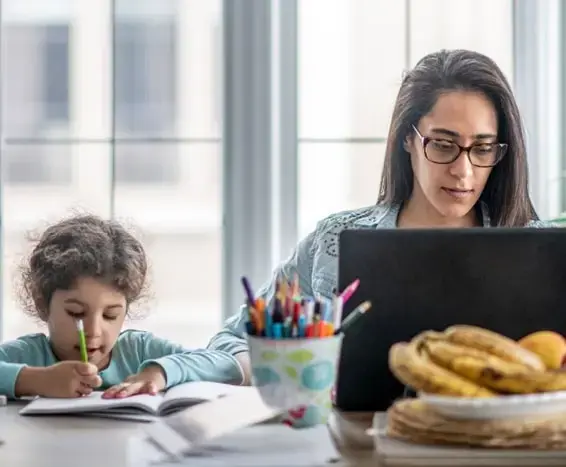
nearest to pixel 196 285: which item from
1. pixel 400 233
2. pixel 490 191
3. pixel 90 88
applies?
pixel 90 88

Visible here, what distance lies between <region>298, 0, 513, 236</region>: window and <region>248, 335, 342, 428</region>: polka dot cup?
4.90 ft

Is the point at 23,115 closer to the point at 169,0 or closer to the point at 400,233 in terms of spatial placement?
the point at 169,0

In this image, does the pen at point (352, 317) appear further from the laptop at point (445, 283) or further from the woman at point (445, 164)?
the woman at point (445, 164)

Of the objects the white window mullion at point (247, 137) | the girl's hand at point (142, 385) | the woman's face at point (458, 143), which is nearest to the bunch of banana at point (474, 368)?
the girl's hand at point (142, 385)

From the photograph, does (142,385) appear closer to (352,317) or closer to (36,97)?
(352,317)

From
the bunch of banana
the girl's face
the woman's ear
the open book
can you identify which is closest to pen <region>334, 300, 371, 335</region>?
the bunch of banana

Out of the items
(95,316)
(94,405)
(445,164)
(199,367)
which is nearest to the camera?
(94,405)

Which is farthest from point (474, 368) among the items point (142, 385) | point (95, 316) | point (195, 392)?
point (95, 316)

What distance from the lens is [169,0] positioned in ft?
8.70

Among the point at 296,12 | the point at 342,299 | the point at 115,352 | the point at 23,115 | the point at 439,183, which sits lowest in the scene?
the point at 115,352

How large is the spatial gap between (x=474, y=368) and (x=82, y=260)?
977 mm

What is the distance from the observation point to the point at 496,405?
1044 mm

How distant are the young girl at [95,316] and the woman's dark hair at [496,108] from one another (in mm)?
635

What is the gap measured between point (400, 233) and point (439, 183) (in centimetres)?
76
